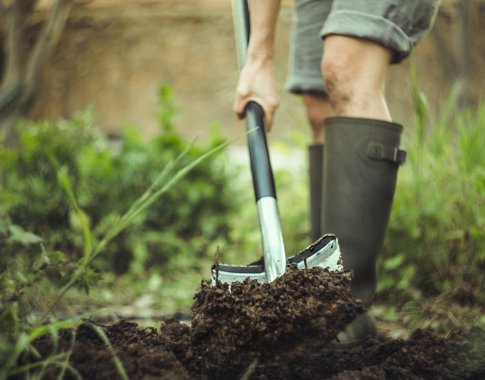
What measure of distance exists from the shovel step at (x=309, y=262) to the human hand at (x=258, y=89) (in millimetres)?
381

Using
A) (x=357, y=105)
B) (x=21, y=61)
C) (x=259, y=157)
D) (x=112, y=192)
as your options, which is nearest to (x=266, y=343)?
(x=259, y=157)

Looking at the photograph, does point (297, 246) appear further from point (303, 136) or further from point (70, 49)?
point (70, 49)

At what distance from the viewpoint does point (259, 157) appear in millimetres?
1454

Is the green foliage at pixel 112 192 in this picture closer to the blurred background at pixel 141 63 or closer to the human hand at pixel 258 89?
the human hand at pixel 258 89

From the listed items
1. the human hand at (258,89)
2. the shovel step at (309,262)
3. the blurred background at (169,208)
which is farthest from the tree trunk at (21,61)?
the shovel step at (309,262)

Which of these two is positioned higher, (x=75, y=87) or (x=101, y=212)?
(x=75, y=87)

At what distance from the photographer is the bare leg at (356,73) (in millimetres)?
1499

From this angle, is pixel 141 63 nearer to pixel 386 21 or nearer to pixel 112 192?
pixel 112 192

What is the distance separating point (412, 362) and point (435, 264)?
98 cm

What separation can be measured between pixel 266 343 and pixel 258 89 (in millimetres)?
681

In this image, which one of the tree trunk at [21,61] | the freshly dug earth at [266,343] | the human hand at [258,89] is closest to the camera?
the freshly dug earth at [266,343]

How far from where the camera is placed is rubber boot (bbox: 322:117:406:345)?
1.58 meters

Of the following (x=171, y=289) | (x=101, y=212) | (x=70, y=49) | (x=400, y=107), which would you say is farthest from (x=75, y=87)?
(x=171, y=289)

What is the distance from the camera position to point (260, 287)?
117 centimetres
